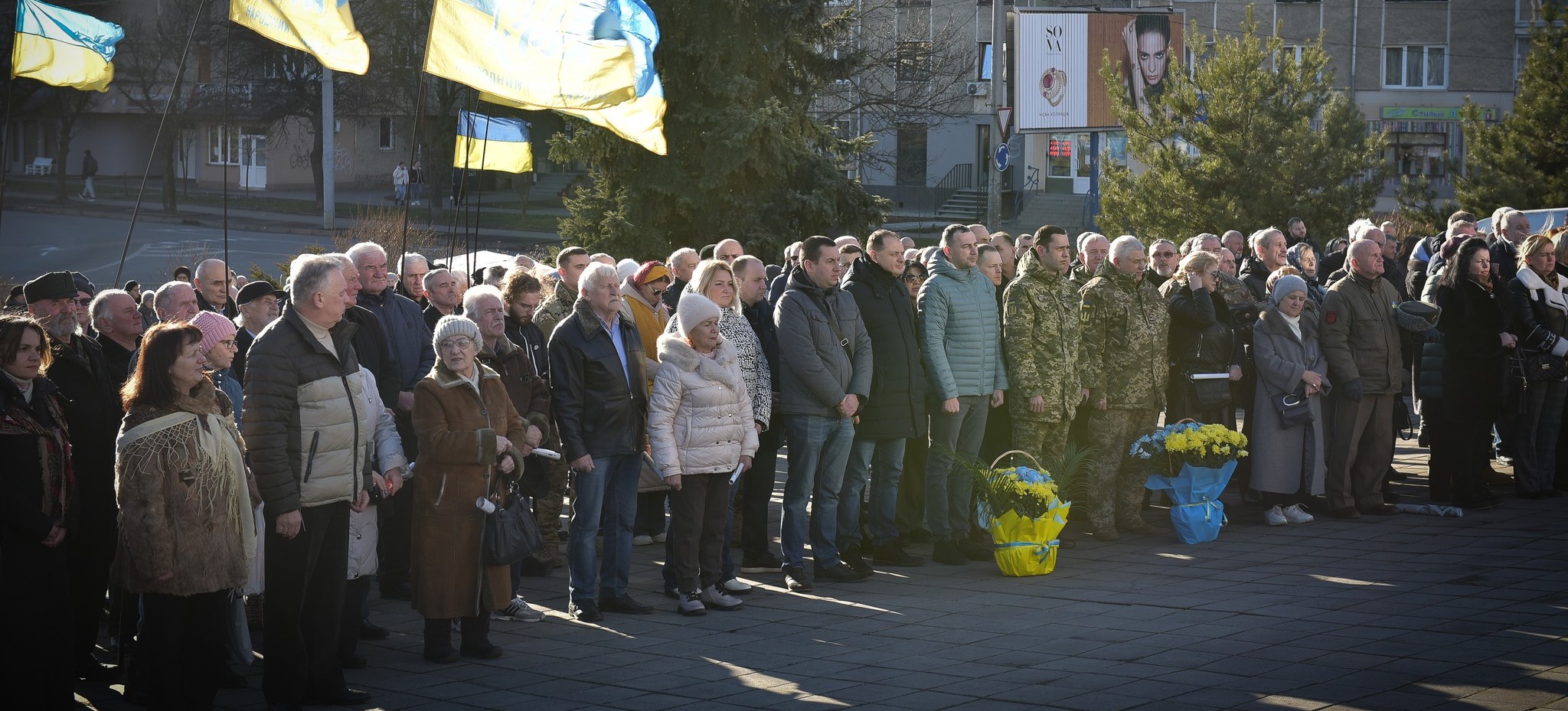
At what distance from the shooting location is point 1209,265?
11281mm

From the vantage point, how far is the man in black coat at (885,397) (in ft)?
31.9

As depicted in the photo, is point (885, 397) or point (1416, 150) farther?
point (1416, 150)

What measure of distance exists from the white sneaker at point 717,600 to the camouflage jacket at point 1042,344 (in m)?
2.87

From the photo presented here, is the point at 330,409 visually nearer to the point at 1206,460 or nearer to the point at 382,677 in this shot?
Answer: the point at 382,677

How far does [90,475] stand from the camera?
6969mm

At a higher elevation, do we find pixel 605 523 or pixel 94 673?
pixel 605 523

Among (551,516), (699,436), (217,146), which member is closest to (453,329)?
(699,436)

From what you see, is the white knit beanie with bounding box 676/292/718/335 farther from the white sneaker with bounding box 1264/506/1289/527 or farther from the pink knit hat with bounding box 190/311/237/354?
the white sneaker with bounding box 1264/506/1289/527

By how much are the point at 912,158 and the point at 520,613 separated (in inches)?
1911

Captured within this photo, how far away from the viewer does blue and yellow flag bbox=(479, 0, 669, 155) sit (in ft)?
36.0

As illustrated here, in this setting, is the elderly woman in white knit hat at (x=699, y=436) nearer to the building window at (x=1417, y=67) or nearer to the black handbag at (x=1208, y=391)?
the black handbag at (x=1208, y=391)

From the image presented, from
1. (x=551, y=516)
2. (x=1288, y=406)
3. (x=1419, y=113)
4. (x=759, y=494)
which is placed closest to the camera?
(x=759, y=494)

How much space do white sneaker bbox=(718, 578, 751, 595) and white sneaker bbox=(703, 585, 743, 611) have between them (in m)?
0.22

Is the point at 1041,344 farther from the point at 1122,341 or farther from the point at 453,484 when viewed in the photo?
the point at 453,484
